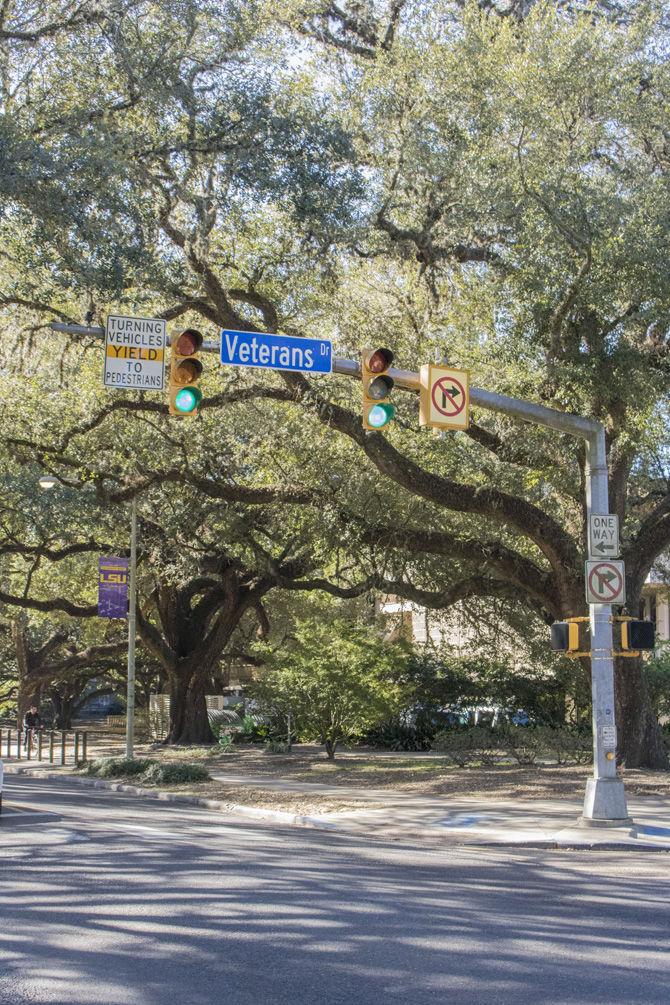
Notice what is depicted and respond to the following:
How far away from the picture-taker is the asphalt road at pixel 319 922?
6.45 metres

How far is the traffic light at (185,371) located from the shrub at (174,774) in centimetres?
1165

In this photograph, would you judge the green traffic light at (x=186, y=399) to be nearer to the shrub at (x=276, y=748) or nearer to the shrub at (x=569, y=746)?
the shrub at (x=569, y=746)

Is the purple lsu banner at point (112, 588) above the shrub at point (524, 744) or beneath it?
above

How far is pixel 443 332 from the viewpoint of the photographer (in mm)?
19641

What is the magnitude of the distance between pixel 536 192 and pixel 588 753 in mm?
12350

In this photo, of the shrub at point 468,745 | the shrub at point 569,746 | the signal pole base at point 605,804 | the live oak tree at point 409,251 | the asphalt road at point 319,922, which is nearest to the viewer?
the asphalt road at point 319,922

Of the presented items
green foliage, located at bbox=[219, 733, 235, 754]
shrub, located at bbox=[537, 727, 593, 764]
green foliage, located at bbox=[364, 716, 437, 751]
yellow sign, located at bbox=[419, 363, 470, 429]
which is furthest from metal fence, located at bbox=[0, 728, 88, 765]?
yellow sign, located at bbox=[419, 363, 470, 429]

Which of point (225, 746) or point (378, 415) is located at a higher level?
point (378, 415)

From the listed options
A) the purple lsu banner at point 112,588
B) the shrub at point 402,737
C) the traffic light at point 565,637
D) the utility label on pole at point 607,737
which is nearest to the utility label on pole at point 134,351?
the traffic light at point 565,637

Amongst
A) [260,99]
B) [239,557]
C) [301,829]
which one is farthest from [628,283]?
[239,557]

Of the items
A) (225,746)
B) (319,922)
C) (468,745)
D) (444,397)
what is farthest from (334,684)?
(319,922)

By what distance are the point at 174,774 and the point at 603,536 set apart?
1111 centimetres

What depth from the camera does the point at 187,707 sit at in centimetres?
3531

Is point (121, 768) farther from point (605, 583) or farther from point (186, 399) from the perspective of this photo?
point (186, 399)
